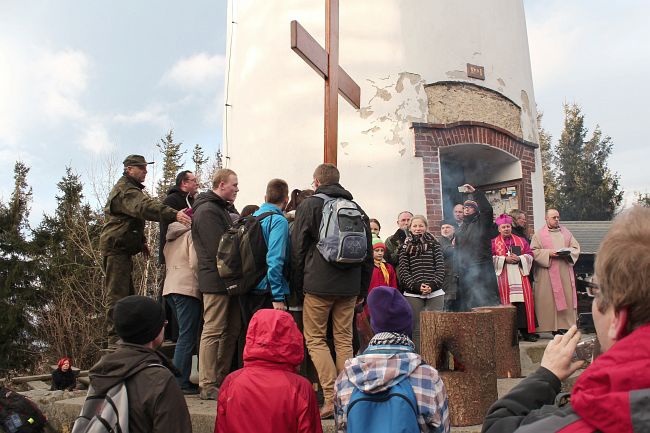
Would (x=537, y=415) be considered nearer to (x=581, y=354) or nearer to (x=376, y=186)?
(x=581, y=354)

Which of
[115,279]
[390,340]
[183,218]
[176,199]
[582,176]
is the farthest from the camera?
[582,176]

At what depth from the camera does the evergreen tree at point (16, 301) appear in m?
19.5

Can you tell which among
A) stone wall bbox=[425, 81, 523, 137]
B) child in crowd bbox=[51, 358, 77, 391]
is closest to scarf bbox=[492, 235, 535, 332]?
stone wall bbox=[425, 81, 523, 137]

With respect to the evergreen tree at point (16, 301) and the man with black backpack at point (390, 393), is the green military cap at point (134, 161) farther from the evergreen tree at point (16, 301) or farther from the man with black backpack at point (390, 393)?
the evergreen tree at point (16, 301)

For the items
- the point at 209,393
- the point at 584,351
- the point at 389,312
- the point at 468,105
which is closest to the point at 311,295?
the point at 209,393

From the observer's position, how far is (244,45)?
9.28 metres

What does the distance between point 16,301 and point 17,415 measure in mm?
19737

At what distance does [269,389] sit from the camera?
2787 millimetres

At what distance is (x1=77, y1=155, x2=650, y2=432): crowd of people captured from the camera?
98.6 inches

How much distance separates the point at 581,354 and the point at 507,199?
7662 mm

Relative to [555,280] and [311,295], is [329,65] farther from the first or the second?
[555,280]

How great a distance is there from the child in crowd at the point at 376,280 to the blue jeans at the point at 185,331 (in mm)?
1723

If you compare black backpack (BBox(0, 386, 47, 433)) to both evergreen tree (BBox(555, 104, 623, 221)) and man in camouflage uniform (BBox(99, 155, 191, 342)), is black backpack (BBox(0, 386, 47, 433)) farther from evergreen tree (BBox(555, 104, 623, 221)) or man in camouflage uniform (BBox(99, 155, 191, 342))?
evergreen tree (BBox(555, 104, 623, 221))

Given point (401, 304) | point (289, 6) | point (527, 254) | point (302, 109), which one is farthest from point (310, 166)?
point (401, 304)
